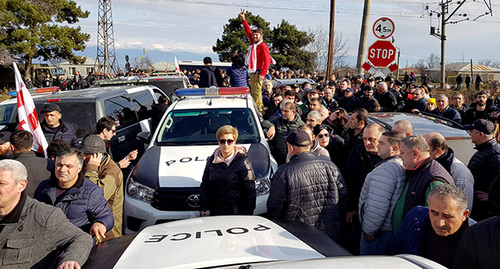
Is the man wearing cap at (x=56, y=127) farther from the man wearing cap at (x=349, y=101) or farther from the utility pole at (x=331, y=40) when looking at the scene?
the utility pole at (x=331, y=40)

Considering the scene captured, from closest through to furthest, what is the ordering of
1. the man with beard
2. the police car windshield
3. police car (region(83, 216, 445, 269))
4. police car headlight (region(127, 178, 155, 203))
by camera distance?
police car (region(83, 216, 445, 269)) → police car headlight (region(127, 178, 155, 203)) → the police car windshield → the man with beard

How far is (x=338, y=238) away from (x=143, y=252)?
2020 mm

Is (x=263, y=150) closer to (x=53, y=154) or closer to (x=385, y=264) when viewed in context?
(x=53, y=154)

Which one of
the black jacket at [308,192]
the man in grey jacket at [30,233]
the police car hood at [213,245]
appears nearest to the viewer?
the police car hood at [213,245]

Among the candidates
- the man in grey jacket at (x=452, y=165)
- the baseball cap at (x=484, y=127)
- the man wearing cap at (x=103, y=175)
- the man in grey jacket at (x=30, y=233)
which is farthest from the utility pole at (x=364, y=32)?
the man in grey jacket at (x=30, y=233)

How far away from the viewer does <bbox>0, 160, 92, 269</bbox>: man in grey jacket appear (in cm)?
248

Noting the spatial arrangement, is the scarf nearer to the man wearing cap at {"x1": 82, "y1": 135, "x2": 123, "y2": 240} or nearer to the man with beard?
the man with beard

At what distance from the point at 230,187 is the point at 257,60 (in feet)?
19.0

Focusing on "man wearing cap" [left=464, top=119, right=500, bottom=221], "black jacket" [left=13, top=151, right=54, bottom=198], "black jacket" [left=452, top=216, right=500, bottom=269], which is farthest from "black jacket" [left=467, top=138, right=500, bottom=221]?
"black jacket" [left=13, top=151, right=54, bottom=198]

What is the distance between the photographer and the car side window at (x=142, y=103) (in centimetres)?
770

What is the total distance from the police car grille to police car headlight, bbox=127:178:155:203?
0.08 metres

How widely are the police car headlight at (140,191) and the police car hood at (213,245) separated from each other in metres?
1.71

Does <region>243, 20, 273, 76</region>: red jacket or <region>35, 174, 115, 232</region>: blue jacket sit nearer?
<region>35, 174, 115, 232</region>: blue jacket

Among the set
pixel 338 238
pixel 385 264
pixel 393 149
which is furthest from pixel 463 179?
pixel 385 264
